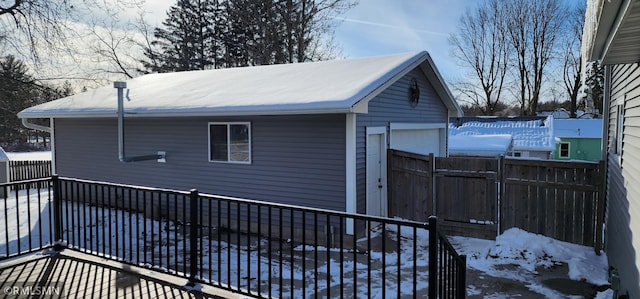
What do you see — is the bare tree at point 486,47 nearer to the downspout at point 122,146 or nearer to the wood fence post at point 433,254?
the downspout at point 122,146

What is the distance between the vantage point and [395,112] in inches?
348

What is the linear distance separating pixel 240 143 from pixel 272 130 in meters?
0.82

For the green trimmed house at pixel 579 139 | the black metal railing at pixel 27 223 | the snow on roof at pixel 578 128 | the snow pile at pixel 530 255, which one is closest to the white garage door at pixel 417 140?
the snow pile at pixel 530 255

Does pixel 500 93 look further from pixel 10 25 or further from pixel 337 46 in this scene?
pixel 10 25

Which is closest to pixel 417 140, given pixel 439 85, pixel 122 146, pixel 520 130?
pixel 439 85

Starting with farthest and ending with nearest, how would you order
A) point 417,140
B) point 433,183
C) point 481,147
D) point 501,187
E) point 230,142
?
point 481,147
point 417,140
point 230,142
point 433,183
point 501,187

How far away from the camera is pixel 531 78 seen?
2967cm

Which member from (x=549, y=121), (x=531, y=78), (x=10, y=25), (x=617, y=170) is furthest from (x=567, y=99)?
(x=10, y=25)

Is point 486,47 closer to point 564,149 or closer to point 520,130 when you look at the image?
point 564,149

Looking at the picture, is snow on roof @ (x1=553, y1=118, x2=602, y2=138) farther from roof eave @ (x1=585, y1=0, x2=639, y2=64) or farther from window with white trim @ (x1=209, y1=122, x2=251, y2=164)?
roof eave @ (x1=585, y1=0, x2=639, y2=64)

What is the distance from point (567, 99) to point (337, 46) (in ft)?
63.5

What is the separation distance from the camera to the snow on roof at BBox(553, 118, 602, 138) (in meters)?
25.0

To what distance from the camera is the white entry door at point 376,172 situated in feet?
25.7

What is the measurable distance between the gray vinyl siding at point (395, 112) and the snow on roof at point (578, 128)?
17759 millimetres
